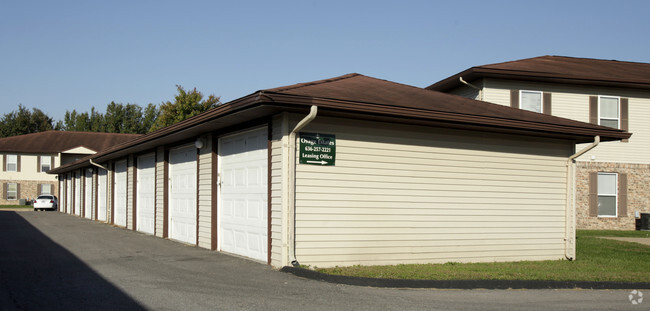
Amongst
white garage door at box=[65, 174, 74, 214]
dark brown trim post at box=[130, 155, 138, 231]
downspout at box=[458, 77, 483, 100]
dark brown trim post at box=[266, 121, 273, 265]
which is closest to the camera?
dark brown trim post at box=[266, 121, 273, 265]

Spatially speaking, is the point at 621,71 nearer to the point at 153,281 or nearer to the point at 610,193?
the point at 610,193

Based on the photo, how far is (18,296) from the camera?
792 cm

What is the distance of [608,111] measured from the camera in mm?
23062

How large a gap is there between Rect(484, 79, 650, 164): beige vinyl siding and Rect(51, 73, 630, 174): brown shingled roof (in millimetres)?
7950

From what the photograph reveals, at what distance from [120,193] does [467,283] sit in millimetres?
18746

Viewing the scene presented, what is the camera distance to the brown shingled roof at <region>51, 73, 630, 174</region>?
10312mm

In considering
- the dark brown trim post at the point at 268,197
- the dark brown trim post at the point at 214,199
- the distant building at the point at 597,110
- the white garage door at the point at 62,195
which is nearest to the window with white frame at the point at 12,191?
the white garage door at the point at 62,195

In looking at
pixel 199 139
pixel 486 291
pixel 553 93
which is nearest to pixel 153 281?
pixel 486 291

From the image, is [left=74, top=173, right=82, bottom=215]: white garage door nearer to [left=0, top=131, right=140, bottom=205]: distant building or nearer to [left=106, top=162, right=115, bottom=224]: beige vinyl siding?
[left=106, top=162, right=115, bottom=224]: beige vinyl siding

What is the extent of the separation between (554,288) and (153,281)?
244 inches

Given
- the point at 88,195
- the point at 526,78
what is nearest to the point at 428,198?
the point at 526,78

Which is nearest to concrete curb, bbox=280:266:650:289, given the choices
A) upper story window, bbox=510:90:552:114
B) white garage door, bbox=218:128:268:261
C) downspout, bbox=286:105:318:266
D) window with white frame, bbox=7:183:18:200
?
downspout, bbox=286:105:318:266

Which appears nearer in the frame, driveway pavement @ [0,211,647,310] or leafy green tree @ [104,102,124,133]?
driveway pavement @ [0,211,647,310]

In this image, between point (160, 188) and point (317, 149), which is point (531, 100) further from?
point (317, 149)
